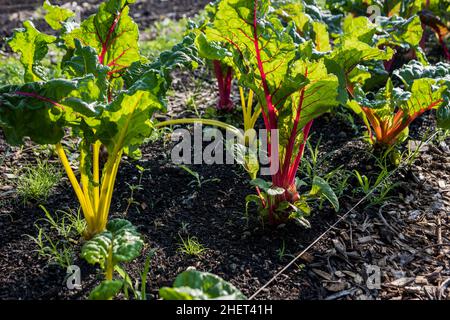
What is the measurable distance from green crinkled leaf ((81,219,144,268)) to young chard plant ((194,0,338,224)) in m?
0.64

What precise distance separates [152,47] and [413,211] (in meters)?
2.93

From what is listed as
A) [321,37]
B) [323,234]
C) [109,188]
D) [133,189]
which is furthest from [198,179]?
[321,37]

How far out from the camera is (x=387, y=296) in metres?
2.39

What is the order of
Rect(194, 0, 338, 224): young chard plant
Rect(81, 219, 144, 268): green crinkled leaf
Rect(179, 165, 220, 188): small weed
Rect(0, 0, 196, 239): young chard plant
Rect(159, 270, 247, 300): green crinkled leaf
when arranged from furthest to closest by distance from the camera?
Rect(179, 165, 220, 188): small weed
Rect(194, 0, 338, 224): young chard plant
Rect(0, 0, 196, 239): young chard plant
Rect(81, 219, 144, 268): green crinkled leaf
Rect(159, 270, 247, 300): green crinkled leaf

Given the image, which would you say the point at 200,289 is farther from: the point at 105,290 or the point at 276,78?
the point at 276,78

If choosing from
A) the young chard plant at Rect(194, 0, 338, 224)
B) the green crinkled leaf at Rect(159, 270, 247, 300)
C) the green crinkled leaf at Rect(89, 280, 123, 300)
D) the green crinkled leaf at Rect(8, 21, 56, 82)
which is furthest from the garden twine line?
the green crinkled leaf at Rect(8, 21, 56, 82)

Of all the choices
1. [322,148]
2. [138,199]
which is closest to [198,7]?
[322,148]

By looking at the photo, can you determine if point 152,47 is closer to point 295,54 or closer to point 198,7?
point 198,7

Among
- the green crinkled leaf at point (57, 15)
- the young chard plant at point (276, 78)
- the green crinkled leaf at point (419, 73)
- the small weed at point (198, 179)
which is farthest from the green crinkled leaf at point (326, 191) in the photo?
the green crinkled leaf at point (57, 15)

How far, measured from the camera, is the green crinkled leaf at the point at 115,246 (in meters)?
2.08

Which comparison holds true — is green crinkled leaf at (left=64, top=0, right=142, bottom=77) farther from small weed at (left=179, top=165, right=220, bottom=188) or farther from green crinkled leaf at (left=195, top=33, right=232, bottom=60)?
small weed at (left=179, top=165, right=220, bottom=188)

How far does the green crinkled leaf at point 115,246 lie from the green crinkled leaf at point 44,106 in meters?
0.47

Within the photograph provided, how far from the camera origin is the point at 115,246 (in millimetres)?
2168

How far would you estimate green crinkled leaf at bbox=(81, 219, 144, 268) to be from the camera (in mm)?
2084
